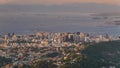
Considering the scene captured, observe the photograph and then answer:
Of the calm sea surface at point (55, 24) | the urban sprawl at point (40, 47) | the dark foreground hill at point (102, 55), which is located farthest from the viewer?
the calm sea surface at point (55, 24)

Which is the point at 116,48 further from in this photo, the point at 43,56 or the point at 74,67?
the point at 74,67

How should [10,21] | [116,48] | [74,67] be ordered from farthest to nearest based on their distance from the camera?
[10,21] < [116,48] < [74,67]

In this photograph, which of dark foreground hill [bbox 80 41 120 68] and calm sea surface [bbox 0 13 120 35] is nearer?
dark foreground hill [bbox 80 41 120 68]

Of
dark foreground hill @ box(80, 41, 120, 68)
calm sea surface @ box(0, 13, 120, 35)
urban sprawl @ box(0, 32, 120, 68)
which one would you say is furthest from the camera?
calm sea surface @ box(0, 13, 120, 35)

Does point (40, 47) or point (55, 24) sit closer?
point (40, 47)

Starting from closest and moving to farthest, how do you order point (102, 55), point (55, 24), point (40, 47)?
point (102, 55), point (40, 47), point (55, 24)

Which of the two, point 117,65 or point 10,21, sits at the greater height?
point 10,21

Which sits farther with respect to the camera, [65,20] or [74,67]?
[65,20]

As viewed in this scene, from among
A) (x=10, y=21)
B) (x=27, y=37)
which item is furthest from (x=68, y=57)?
(x=10, y=21)

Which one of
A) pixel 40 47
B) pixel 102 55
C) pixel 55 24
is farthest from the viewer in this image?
pixel 55 24

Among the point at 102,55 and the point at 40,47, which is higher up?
the point at 40,47

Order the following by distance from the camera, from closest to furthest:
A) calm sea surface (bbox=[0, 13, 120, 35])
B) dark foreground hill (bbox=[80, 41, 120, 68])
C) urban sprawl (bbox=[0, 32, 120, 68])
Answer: dark foreground hill (bbox=[80, 41, 120, 68]) → urban sprawl (bbox=[0, 32, 120, 68]) → calm sea surface (bbox=[0, 13, 120, 35])
